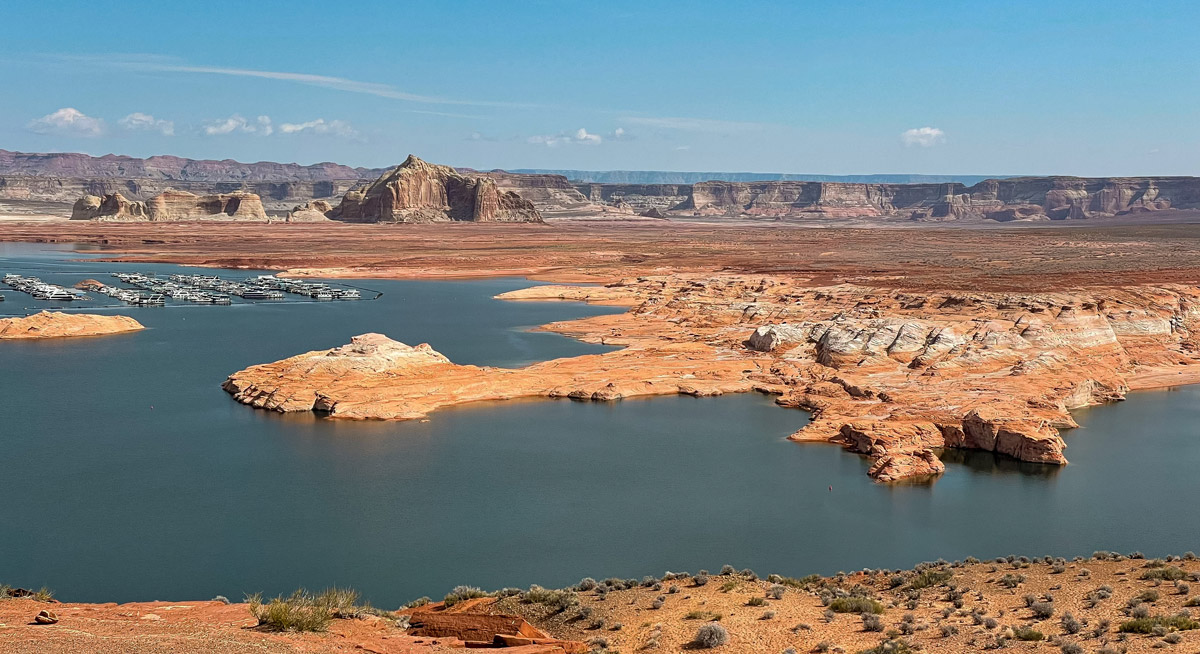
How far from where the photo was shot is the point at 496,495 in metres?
36.1

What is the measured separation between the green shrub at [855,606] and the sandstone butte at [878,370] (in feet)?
60.2

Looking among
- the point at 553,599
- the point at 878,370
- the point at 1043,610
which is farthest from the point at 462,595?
the point at 878,370

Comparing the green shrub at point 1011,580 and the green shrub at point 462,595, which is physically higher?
the green shrub at point 1011,580

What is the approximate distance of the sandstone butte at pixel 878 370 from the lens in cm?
4434

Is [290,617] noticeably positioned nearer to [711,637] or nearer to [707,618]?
[711,637]

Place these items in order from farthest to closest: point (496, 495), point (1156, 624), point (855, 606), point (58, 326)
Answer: point (58, 326) < point (496, 495) < point (855, 606) < point (1156, 624)

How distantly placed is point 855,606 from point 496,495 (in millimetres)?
17759

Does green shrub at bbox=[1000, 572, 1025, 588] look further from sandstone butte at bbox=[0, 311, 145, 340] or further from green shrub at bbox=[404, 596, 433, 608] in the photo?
sandstone butte at bbox=[0, 311, 145, 340]

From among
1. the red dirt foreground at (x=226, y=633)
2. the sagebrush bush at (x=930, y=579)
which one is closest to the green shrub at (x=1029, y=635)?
the sagebrush bush at (x=930, y=579)

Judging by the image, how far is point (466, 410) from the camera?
49.9 m

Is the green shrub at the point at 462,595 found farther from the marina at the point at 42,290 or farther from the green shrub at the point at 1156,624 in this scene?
the marina at the point at 42,290

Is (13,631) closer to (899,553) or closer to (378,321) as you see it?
(899,553)

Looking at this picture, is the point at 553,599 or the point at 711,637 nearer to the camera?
the point at 711,637

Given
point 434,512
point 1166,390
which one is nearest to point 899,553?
point 434,512
